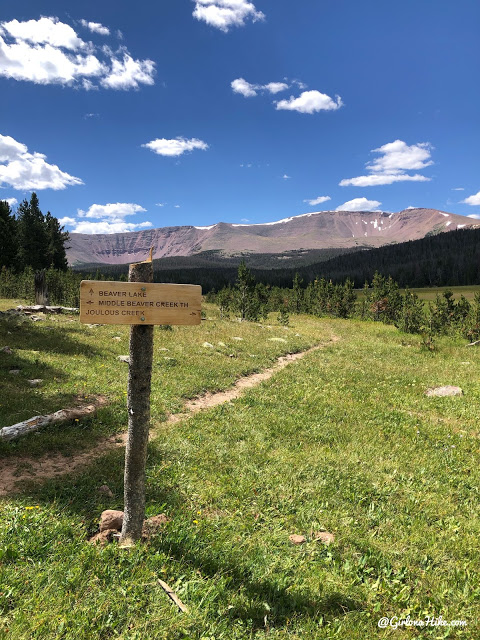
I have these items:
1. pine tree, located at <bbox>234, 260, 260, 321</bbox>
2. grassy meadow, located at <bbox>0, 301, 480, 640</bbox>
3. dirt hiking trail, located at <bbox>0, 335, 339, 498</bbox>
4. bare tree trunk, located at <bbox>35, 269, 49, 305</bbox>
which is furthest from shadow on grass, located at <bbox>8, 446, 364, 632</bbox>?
pine tree, located at <bbox>234, 260, 260, 321</bbox>

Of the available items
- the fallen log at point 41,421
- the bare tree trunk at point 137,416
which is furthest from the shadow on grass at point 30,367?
the bare tree trunk at point 137,416

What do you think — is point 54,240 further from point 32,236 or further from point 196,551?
point 196,551

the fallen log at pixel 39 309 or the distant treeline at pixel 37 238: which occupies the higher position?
the distant treeline at pixel 37 238

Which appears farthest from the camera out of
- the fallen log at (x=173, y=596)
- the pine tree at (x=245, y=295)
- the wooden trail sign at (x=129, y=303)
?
the pine tree at (x=245, y=295)

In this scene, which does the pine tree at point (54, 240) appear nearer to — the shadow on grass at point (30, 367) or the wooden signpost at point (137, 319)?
the shadow on grass at point (30, 367)

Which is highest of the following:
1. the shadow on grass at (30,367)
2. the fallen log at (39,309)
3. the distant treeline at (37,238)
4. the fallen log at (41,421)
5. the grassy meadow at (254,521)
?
the distant treeline at (37,238)

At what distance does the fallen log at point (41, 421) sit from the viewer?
7852mm

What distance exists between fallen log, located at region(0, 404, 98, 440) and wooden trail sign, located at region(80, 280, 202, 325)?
5.34 meters

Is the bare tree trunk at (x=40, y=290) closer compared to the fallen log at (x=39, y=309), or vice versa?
the fallen log at (x=39, y=309)

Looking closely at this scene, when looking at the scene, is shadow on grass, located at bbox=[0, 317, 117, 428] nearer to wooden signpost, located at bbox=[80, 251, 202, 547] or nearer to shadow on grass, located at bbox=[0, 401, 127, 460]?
shadow on grass, located at bbox=[0, 401, 127, 460]

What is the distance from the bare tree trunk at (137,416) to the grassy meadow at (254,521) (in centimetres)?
35

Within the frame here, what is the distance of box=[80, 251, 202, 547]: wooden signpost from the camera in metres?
4.55

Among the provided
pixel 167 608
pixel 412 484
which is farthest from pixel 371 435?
pixel 167 608

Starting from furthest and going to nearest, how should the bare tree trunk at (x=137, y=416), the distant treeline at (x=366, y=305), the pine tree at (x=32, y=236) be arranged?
the pine tree at (x=32, y=236), the distant treeline at (x=366, y=305), the bare tree trunk at (x=137, y=416)
